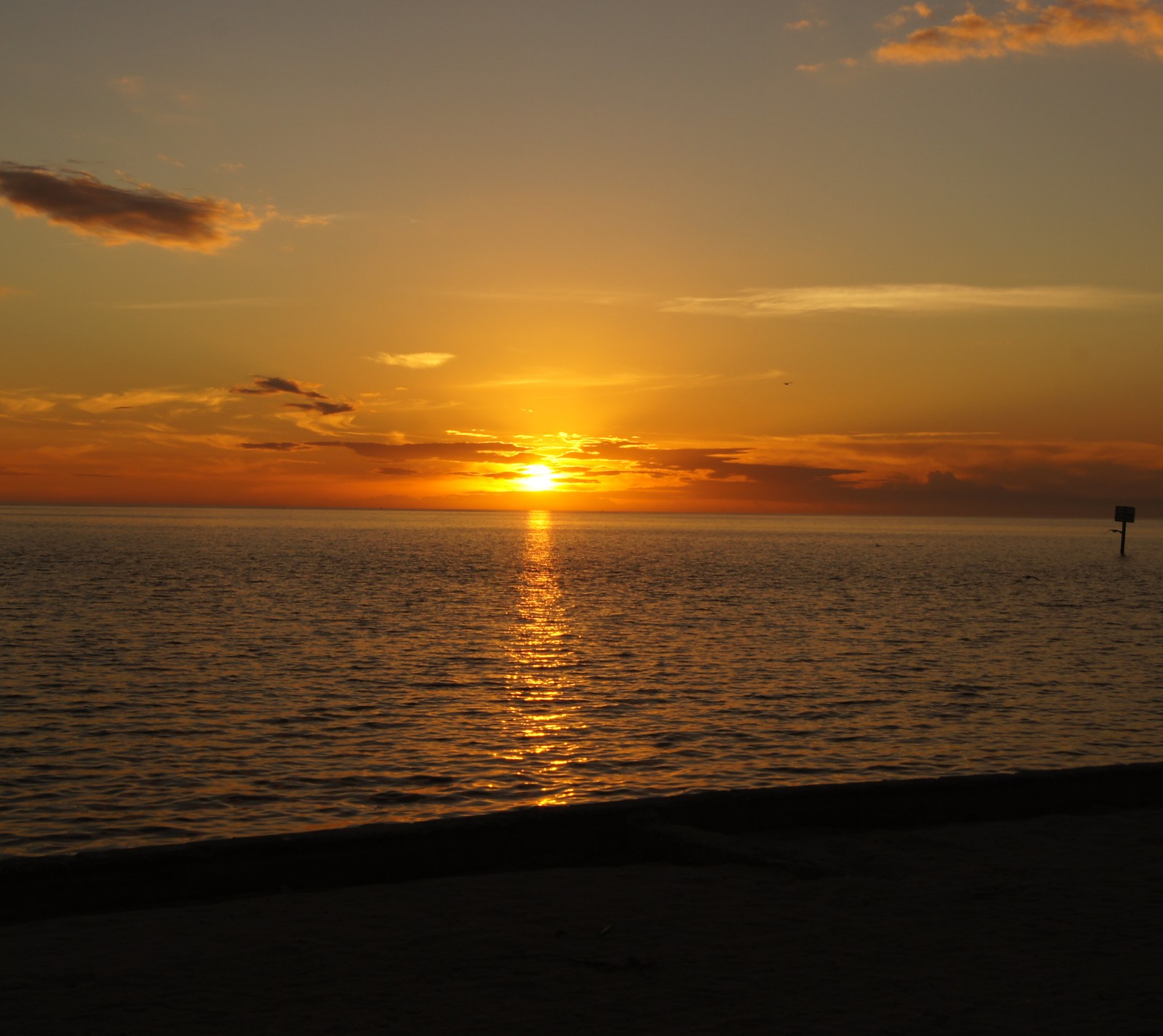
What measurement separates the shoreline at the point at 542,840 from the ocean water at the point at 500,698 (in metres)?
5.10

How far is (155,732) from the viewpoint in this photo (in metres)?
21.0

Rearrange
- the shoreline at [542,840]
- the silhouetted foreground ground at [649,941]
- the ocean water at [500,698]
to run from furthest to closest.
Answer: the ocean water at [500,698]
the shoreline at [542,840]
the silhouetted foreground ground at [649,941]

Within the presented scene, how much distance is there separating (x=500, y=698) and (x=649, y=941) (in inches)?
731

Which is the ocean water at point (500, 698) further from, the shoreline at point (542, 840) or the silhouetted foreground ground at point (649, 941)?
the silhouetted foreground ground at point (649, 941)

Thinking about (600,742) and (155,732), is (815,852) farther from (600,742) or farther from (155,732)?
(155,732)

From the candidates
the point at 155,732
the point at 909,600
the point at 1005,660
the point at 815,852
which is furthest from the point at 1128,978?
the point at 909,600

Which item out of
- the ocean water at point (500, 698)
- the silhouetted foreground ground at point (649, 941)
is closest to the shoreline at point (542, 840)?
the silhouetted foreground ground at point (649, 941)

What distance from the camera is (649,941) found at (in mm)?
7754

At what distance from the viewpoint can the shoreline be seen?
28.6 ft

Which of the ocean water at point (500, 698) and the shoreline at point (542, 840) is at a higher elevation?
the shoreline at point (542, 840)

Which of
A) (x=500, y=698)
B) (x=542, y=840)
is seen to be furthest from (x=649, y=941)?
(x=500, y=698)

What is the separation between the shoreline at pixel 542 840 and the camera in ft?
28.6

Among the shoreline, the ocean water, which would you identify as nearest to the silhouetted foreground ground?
the shoreline

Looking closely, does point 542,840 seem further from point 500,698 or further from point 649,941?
point 500,698
